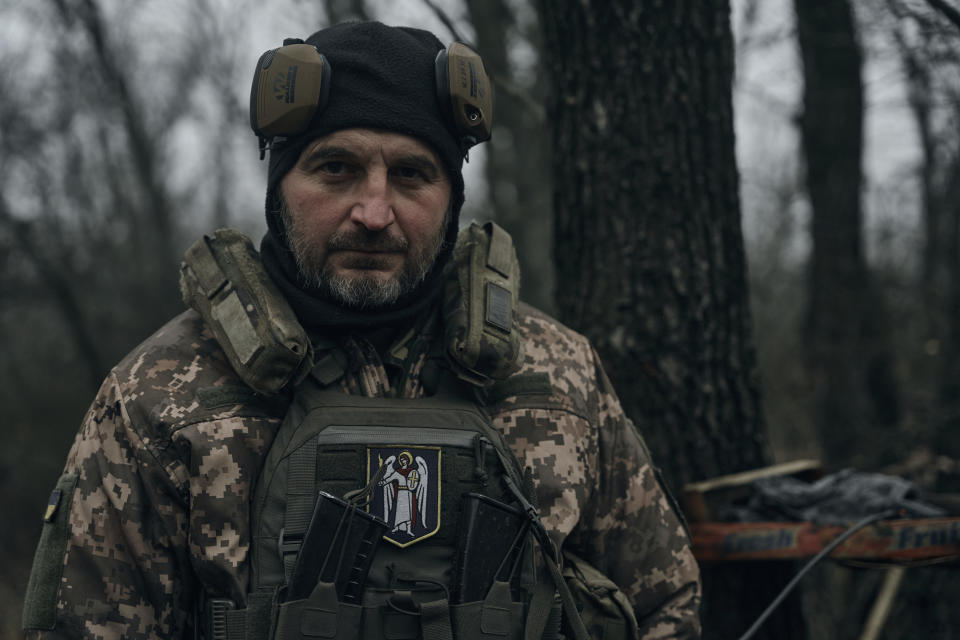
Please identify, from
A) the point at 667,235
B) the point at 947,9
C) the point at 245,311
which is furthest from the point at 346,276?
the point at 947,9

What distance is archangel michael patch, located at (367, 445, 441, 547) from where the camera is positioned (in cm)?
204

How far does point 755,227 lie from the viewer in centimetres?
1772

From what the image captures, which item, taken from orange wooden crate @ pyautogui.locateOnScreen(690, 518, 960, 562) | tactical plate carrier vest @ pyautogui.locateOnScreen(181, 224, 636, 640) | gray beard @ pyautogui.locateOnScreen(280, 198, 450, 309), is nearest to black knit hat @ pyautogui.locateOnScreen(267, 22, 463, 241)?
gray beard @ pyautogui.locateOnScreen(280, 198, 450, 309)

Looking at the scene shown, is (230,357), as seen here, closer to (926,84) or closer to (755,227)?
(926,84)

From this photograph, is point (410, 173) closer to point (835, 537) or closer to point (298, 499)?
point (298, 499)

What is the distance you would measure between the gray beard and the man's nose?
40 millimetres

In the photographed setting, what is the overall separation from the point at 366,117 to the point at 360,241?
0.31 meters

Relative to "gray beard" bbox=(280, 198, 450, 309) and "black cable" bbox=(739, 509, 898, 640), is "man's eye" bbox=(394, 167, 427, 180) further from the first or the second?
"black cable" bbox=(739, 509, 898, 640)

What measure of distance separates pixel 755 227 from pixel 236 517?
16968mm

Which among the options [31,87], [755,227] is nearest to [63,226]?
[31,87]

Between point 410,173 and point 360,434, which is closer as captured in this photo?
point 360,434

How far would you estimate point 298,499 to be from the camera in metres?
2.00

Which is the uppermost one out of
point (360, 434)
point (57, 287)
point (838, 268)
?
point (838, 268)

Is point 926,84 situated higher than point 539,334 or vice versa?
point 926,84
